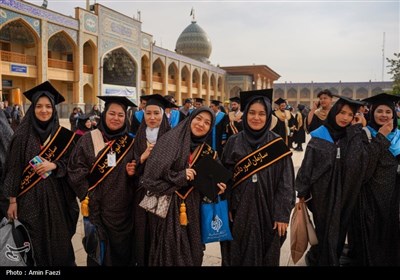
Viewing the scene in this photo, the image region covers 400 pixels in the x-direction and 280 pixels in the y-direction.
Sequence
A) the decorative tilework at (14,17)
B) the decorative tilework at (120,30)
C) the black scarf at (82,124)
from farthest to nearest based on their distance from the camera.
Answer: the decorative tilework at (120,30) → the decorative tilework at (14,17) → the black scarf at (82,124)

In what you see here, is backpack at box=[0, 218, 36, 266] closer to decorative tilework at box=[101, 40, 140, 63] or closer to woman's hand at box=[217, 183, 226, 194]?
woman's hand at box=[217, 183, 226, 194]

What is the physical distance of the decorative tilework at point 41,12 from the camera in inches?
569

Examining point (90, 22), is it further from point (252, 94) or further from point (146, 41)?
point (252, 94)

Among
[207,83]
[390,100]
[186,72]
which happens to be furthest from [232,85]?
[390,100]

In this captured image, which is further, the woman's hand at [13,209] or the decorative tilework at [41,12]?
the decorative tilework at [41,12]

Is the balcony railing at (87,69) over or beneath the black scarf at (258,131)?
over

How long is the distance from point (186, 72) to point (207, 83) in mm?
4263

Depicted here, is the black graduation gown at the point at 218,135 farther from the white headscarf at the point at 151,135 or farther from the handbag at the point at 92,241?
the handbag at the point at 92,241

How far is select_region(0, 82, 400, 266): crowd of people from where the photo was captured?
219cm

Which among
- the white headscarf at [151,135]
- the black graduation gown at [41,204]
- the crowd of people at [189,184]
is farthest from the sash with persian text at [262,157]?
the black graduation gown at [41,204]

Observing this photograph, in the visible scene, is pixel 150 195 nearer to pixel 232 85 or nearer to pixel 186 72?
pixel 186 72

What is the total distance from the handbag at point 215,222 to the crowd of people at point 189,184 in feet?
0.16

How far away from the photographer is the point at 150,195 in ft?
7.16

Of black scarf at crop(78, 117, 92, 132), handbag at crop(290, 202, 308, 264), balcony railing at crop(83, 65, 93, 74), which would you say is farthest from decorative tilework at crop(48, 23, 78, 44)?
handbag at crop(290, 202, 308, 264)
